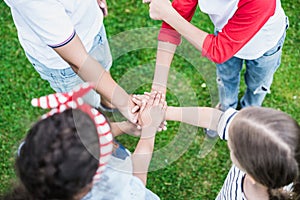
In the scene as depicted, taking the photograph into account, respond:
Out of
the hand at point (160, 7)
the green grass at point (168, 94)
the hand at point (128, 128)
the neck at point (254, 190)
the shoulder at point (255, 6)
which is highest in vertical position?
the shoulder at point (255, 6)

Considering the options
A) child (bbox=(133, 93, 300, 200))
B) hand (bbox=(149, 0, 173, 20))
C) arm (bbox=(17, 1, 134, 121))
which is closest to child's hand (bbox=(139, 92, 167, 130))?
arm (bbox=(17, 1, 134, 121))

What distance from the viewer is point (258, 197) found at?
133cm

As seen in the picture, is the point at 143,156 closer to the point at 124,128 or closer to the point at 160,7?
the point at 124,128

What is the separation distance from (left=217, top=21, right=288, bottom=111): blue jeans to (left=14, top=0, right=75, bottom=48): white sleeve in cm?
71

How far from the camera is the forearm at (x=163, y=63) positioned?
67.1 inches

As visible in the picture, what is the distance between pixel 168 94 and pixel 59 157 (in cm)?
118

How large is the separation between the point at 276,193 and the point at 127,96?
0.58 meters

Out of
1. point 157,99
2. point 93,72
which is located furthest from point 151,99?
point 93,72

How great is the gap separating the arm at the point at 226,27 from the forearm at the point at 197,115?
0.17 m

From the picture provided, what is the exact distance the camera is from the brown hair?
47.4 inches

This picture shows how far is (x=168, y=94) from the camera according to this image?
2.19m

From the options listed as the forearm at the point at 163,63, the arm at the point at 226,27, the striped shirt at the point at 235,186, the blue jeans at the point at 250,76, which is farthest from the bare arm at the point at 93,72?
the blue jeans at the point at 250,76

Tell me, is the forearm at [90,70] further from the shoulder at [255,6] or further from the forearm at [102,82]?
the shoulder at [255,6]

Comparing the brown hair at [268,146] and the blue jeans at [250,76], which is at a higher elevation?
the brown hair at [268,146]
